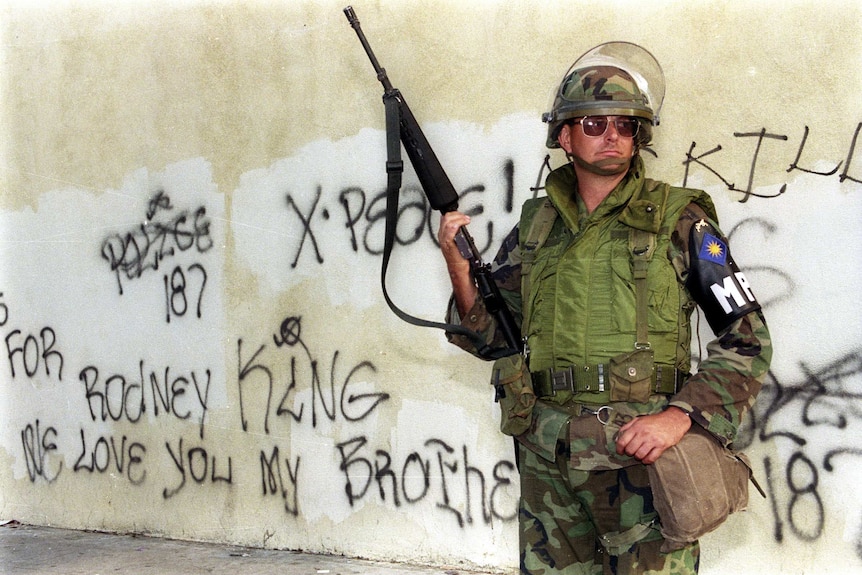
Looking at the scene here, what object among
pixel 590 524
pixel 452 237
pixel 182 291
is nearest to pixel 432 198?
pixel 452 237

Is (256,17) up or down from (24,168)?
up

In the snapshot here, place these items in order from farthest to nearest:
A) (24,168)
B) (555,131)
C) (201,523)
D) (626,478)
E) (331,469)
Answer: (24,168), (201,523), (331,469), (555,131), (626,478)

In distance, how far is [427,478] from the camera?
3881 millimetres

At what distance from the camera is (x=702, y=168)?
336 centimetres

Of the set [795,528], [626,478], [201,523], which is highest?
[626,478]

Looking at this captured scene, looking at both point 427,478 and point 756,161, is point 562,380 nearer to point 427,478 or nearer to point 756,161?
point 756,161

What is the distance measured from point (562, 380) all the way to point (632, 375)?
0.17m

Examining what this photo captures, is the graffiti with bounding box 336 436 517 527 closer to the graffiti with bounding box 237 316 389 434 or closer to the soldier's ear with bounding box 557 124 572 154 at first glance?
the graffiti with bounding box 237 316 389 434

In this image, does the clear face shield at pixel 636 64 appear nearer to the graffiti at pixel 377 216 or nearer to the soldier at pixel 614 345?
the soldier at pixel 614 345

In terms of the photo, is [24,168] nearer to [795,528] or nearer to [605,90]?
[605,90]

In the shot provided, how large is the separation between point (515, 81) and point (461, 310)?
1285mm

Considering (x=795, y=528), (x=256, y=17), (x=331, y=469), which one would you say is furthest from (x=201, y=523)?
(x=795, y=528)

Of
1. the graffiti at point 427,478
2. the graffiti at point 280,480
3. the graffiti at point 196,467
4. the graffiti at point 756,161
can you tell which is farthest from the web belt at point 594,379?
the graffiti at point 196,467

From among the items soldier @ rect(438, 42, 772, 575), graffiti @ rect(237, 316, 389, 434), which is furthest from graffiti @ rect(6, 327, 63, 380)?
soldier @ rect(438, 42, 772, 575)
